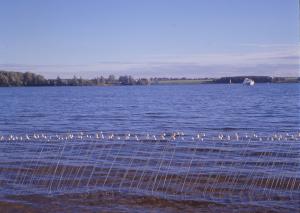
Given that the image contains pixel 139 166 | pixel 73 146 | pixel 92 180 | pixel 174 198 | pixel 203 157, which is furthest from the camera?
pixel 73 146

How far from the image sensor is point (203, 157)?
1124 inches

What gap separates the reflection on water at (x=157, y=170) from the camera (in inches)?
814

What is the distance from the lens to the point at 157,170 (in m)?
25.3

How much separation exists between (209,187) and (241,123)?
32460mm

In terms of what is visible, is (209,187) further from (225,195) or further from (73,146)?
(73,146)

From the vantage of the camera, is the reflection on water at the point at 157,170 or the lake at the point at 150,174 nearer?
the lake at the point at 150,174

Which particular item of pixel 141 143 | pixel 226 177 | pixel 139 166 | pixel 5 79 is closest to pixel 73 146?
pixel 141 143

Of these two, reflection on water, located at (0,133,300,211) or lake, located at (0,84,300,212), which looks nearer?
lake, located at (0,84,300,212)

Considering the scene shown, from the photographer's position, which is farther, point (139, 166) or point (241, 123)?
point (241, 123)

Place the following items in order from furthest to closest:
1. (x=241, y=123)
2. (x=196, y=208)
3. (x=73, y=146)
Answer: (x=241, y=123) → (x=73, y=146) → (x=196, y=208)

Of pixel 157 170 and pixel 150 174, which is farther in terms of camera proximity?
pixel 157 170

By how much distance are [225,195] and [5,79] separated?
166064mm

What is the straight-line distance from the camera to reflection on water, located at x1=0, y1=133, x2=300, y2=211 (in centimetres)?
2067

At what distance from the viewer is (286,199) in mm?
20109
